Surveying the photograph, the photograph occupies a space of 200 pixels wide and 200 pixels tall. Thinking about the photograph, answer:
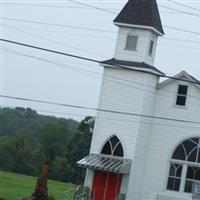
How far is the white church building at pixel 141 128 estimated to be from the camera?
36.7 m

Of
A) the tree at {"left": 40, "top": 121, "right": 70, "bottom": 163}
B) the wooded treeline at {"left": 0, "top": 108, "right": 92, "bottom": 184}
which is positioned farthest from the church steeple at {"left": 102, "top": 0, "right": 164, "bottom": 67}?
the tree at {"left": 40, "top": 121, "right": 70, "bottom": 163}

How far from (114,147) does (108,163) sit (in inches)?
44.4

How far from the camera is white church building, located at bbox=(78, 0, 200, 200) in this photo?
3666 cm

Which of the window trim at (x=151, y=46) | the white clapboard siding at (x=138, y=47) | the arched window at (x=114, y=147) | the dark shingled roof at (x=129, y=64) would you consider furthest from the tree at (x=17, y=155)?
the dark shingled roof at (x=129, y=64)

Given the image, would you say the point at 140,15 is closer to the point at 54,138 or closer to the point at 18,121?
the point at 54,138

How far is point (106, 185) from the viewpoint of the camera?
37.3 m

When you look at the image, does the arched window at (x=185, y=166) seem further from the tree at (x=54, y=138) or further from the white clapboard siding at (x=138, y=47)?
the tree at (x=54, y=138)

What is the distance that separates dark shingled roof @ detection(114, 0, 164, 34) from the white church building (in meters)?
0.05

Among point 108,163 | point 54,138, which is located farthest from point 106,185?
point 54,138

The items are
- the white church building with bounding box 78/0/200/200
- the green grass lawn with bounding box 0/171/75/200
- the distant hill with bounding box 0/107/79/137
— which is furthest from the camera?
the distant hill with bounding box 0/107/79/137

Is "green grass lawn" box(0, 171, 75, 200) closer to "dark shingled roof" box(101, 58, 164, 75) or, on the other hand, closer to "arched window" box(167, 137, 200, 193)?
"arched window" box(167, 137, 200, 193)

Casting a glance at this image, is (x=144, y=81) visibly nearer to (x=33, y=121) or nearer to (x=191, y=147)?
(x=191, y=147)

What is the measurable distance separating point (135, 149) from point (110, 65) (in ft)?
14.6

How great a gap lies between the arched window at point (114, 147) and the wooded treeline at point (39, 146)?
1858 inches
